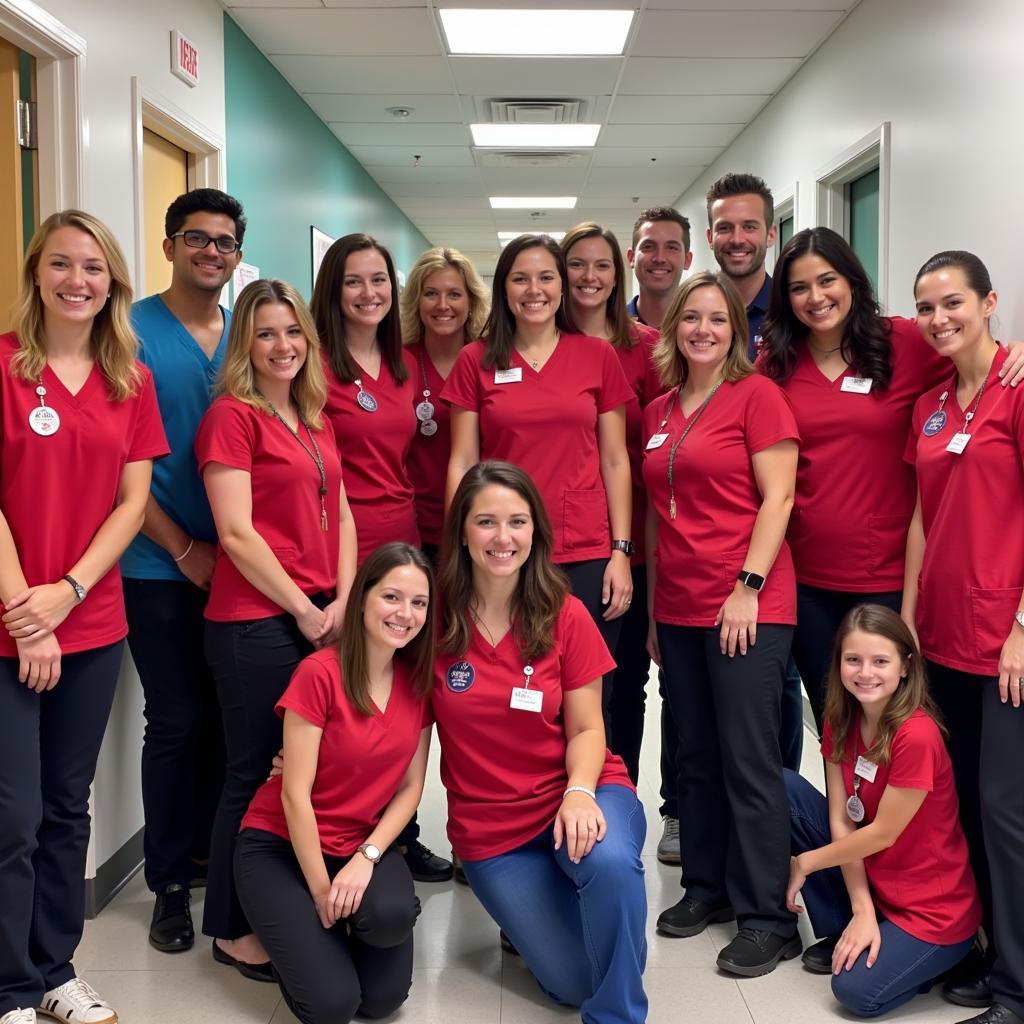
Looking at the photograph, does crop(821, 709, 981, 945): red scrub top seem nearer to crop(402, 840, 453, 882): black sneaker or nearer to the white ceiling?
crop(402, 840, 453, 882): black sneaker

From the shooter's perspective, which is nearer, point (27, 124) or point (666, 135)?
point (27, 124)

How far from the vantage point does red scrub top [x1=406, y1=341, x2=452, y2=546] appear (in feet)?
9.79

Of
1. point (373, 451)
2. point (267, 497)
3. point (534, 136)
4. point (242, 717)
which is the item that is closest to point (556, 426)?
point (373, 451)

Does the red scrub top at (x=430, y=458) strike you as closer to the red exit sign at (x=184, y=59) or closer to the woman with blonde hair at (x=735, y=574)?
the woman with blonde hair at (x=735, y=574)

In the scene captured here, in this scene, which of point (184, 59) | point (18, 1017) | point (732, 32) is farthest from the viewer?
point (732, 32)

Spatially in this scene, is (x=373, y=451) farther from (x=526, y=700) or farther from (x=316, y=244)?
(x=316, y=244)

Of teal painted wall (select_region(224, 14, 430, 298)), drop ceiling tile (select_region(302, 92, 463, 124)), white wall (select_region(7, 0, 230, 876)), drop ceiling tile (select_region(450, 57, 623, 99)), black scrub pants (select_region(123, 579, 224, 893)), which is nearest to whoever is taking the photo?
black scrub pants (select_region(123, 579, 224, 893))

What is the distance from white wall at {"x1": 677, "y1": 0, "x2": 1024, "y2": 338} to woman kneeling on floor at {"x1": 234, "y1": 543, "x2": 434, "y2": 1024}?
2.03 meters

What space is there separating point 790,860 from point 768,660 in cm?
49

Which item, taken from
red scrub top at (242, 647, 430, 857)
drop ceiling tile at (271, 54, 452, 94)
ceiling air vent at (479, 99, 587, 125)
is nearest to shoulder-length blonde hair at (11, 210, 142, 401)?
red scrub top at (242, 647, 430, 857)

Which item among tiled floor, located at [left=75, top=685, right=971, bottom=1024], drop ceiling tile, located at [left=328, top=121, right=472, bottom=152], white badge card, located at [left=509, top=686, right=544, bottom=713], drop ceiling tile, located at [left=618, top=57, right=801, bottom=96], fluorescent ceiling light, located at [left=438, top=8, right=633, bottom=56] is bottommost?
tiled floor, located at [left=75, top=685, right=971, bottom=1024]

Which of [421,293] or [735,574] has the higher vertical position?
[421,293]

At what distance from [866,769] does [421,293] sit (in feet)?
5.72

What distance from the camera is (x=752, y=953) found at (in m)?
2.43
